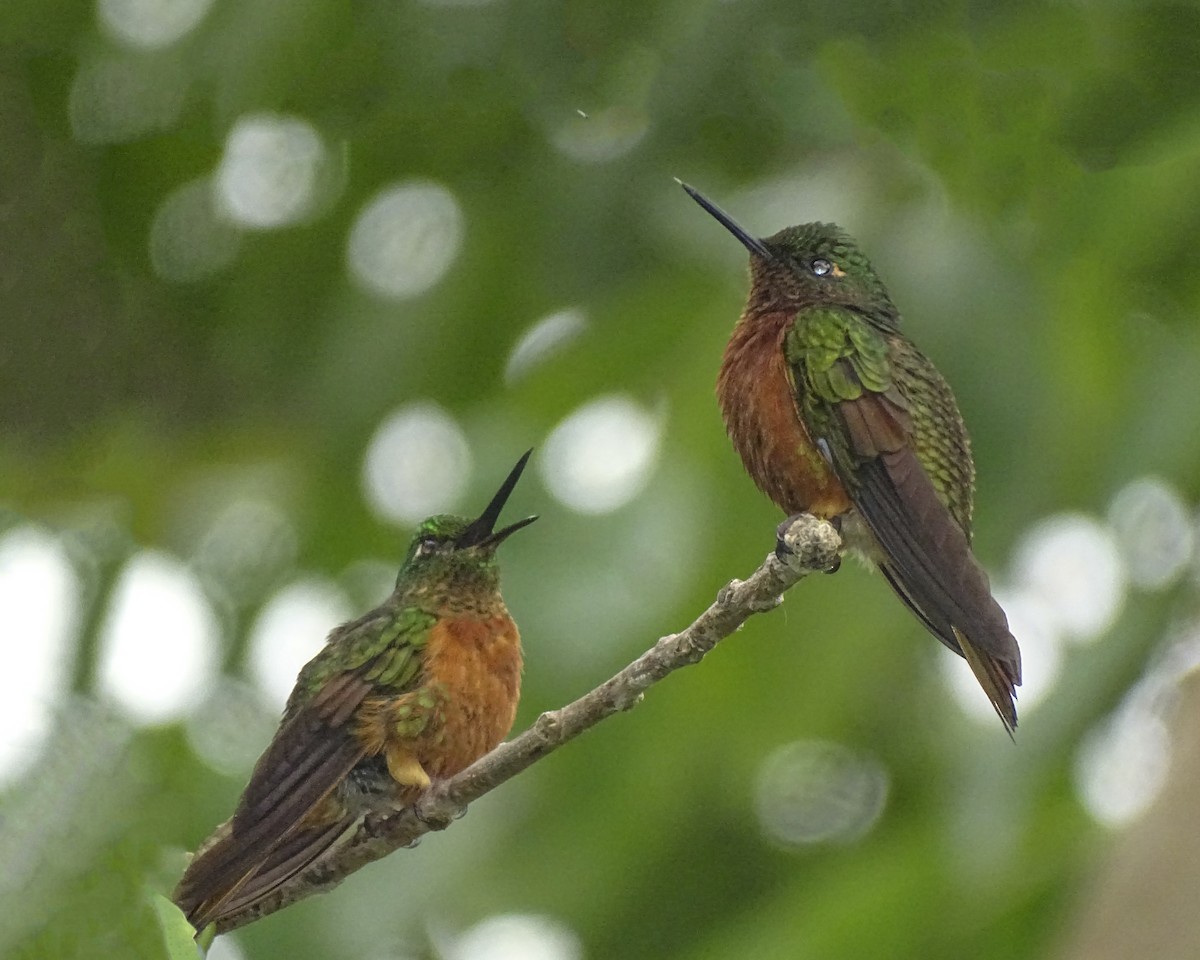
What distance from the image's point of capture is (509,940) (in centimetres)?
362

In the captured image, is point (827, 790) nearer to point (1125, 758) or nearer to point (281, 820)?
point (1125, 758)

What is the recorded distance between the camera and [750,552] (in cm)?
283

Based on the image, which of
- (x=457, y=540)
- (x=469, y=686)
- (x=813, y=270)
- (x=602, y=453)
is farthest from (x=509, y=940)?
(x=813, y=270)

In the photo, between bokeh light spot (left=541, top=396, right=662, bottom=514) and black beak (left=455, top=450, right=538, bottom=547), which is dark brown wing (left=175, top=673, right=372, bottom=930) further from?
bokeh light spot (left=541, top=396, right=662, bottom=514)

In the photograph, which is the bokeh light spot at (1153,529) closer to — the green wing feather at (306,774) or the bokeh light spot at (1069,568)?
the bokeh light spot at (1069,568)

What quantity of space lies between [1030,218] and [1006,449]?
408mm

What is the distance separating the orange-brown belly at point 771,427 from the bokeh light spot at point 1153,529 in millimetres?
1504

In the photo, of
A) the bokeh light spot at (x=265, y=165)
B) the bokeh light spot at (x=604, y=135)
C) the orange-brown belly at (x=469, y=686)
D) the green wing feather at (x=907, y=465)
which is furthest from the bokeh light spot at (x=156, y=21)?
the green wing feather at (x=907, y=465)

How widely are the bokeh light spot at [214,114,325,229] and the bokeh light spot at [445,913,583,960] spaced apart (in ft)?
5.76

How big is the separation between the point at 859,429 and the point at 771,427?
19cm

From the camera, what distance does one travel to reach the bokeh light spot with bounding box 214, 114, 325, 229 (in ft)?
11.0

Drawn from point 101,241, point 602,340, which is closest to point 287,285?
point 101,241

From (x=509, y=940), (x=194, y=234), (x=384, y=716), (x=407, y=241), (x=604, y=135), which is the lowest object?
(x=384, y=716)

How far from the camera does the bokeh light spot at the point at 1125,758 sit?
3.08 m
